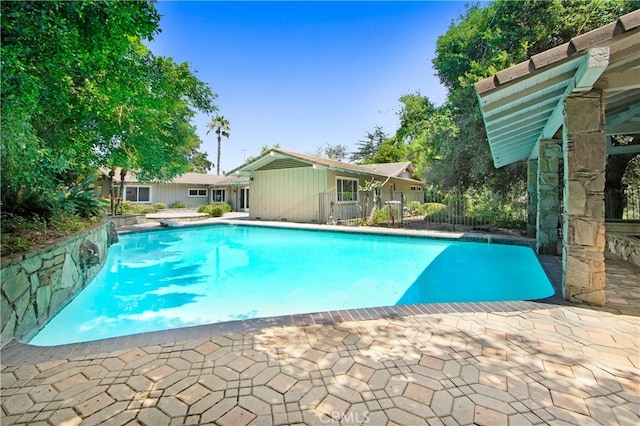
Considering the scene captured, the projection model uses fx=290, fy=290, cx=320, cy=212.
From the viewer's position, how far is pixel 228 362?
8.38 ft

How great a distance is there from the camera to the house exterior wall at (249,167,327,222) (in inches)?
635

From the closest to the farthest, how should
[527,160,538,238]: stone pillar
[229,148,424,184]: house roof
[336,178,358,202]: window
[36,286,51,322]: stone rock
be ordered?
[36,286,51,322]: stone rock
[527,160,538,238]: stone pillar
[229,148,424,184]: house roof
[336,178,358,202]: window

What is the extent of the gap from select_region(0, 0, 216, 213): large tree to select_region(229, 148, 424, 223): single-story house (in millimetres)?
6782

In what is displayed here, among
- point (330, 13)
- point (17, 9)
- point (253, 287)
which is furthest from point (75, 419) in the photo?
point (330, 13)

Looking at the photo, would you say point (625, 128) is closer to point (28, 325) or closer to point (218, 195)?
point (28, 325)

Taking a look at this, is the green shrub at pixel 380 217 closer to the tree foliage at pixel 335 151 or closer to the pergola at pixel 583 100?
the pergola at pixel 583 100

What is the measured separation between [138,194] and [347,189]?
18.7 metres

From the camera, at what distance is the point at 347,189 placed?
17.5m

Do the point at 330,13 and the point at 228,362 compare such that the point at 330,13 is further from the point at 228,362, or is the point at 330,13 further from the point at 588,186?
the point at 228,362

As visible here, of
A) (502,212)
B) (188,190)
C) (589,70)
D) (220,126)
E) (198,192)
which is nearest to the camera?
(589,70)

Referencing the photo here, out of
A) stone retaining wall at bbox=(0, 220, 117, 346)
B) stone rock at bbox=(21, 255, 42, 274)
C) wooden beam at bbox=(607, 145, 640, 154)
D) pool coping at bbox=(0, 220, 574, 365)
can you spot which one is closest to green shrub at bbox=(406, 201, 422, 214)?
wooden beam at bbox=(607, 145, 640, 154)

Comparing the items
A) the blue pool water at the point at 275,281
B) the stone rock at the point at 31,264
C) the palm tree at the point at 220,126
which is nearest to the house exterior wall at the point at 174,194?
the palm tree at the point at 220,126

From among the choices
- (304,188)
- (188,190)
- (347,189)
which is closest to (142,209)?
(188,190)

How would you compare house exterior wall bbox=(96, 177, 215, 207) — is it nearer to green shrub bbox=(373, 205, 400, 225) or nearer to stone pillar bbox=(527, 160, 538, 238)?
green shrub bbox=(373, 205, 400, 225)
